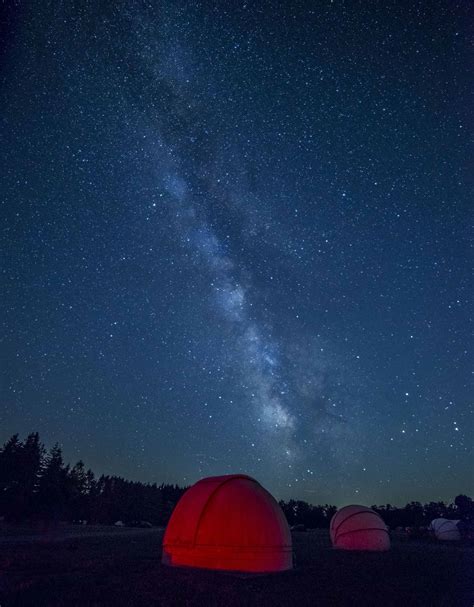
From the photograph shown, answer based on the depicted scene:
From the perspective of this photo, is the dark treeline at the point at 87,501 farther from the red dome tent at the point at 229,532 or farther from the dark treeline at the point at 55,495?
the red dome tent at the point at 229,532

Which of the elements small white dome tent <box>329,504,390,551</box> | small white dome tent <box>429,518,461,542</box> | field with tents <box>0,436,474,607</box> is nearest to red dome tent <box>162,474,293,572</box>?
field with tents <box>0,436,474,607</box>

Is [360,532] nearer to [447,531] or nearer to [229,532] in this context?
[229,532]

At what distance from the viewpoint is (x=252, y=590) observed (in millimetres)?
10172

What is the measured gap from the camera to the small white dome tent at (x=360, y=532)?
2294 cm

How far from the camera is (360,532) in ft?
75.8

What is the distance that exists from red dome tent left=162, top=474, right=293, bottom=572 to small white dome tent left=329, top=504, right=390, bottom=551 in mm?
11704

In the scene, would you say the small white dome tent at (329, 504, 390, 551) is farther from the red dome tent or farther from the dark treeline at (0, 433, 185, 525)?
the dark treeline at (0, 433, 185, 525)

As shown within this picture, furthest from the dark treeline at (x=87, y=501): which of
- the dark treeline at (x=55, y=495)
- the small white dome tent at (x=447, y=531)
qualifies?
the small white dome tent at (x=447, y=531)

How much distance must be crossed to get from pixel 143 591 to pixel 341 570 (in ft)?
28.0

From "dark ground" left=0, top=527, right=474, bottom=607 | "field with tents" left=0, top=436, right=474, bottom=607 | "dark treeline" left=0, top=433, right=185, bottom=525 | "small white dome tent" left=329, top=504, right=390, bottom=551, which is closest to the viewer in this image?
"dark ground" left=0, top=527, right=474, bottom=607

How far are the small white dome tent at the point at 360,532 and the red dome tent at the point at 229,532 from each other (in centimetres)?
1170

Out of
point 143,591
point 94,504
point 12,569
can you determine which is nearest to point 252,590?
point 143,591

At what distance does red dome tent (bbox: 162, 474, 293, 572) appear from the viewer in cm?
1237

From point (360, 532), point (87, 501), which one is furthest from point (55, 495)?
point (360, 532)
